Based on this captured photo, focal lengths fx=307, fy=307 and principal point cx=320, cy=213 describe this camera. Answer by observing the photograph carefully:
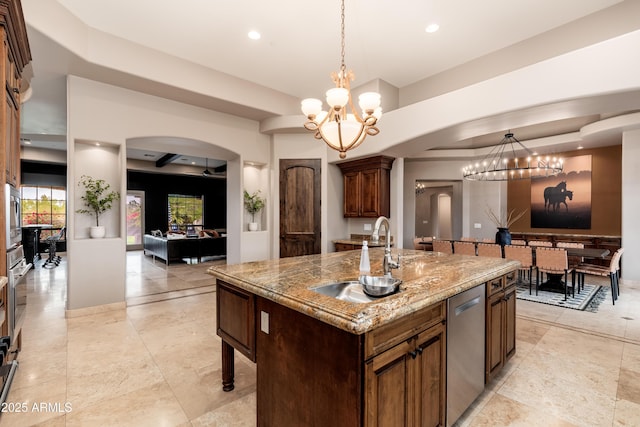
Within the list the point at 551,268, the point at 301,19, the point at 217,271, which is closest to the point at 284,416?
the point at 217,271

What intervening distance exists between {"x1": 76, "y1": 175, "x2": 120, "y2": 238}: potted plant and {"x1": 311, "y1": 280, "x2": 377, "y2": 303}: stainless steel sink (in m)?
4.01

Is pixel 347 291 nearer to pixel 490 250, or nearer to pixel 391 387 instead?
pixel 391 387

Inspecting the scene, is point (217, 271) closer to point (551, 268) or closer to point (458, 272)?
point (458, 272)

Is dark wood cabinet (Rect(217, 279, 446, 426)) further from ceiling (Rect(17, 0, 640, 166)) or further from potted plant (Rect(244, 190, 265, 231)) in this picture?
potted plant (Rect(244, 190, 265, 231))

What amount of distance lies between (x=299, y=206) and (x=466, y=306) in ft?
14.3

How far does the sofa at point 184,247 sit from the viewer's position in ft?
26.9

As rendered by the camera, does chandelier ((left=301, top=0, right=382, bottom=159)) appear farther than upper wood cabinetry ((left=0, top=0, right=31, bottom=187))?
Yes

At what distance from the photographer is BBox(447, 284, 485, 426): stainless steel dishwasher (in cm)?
188

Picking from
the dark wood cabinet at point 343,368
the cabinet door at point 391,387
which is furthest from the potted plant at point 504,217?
the cabinet door at point 391,387

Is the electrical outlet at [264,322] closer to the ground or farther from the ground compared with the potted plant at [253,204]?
closer to the ground

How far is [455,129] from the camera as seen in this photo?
426 centimetres

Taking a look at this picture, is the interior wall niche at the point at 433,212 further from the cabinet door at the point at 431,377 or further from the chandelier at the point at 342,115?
the cabinet door at the point at 431,377

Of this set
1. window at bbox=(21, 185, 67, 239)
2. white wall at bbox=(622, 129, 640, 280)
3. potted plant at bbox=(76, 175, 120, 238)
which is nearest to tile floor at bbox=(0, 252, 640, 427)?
potted plant at bbox=(76, 175, 120, 238)

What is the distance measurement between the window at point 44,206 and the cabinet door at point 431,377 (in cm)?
1185
